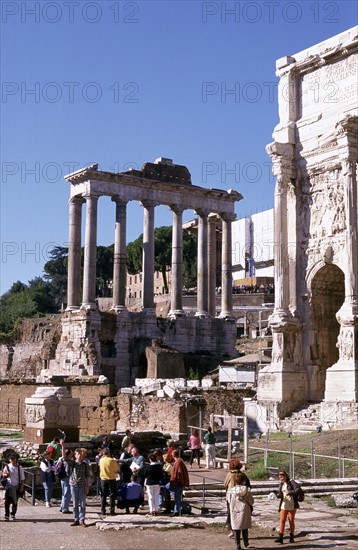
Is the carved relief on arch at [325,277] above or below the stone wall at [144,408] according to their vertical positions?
above

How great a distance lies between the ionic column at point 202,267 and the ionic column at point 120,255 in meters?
5.51

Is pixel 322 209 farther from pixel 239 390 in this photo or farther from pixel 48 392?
pixel 48 392

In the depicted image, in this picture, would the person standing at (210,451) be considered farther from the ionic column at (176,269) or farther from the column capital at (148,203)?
the column capital at (148,203)

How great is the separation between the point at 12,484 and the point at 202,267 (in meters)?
40.7

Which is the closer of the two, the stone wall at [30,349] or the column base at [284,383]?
the column base at [284,383]

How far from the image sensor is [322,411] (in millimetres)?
26094

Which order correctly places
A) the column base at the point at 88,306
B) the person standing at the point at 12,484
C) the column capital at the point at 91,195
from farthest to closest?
the column capital at the point at 91,195 < the column base at the point at 88,306 < the person standing at the point at 12,484

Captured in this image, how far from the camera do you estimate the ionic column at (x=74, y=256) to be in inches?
2009

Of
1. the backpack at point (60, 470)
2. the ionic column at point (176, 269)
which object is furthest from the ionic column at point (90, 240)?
the backpack at point (60, 470)

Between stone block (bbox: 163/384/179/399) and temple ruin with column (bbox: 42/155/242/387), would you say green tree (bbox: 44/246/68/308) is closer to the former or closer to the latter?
temple ruin with column (bbox: 42/155/242/387)

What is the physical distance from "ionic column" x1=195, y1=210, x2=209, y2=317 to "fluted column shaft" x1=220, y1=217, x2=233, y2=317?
4.34ft

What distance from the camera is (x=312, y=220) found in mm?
29016

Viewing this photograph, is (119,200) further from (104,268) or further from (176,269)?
(104,268)

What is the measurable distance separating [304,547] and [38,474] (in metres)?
8.29
